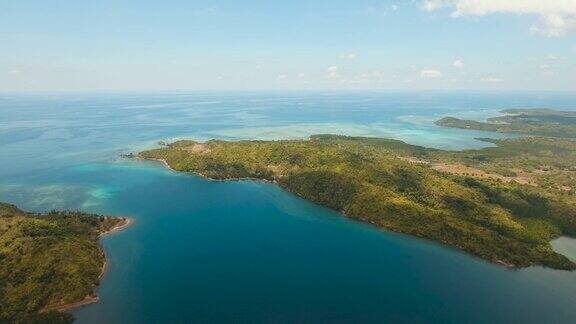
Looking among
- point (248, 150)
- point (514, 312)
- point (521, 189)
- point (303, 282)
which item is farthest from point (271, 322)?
point (248, 150)

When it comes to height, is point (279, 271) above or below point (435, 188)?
below

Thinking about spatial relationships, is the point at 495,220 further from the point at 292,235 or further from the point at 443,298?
the point at 292,235

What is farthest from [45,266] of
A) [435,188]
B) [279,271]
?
[435,188]

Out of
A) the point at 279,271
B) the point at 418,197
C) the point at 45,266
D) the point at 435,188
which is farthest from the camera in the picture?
the point at 435,188

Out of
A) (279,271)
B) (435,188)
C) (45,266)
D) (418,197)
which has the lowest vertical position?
→ (279,271)

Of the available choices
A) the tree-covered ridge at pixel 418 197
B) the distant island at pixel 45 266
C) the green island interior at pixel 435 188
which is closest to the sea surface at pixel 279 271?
the distant island at pixel 45 266

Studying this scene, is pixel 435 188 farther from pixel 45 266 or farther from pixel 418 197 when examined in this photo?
pixel 45 266

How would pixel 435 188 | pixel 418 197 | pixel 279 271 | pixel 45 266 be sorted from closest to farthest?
pixel 45 266
pixel 279 271
pixel 418 197
pixel 435 188
